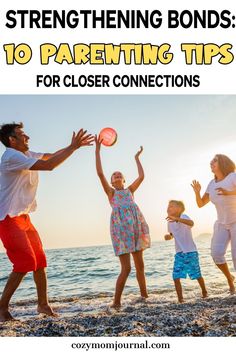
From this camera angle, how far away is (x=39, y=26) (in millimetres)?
6133

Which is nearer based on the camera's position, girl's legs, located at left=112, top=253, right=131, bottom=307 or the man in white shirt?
the man in white shirt

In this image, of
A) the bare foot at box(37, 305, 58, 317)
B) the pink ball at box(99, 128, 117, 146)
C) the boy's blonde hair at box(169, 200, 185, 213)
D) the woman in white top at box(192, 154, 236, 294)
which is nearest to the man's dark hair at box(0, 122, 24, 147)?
the pink ball at box(99, 128, 117, 146)

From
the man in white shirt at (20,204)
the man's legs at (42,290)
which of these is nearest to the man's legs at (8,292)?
the man in white shirt at (20,204)

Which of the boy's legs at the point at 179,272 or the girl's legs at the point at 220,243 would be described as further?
the girl's legs at the point at 220,243

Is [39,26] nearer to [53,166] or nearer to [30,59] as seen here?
[30,59]

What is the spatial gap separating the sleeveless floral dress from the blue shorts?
59 cm

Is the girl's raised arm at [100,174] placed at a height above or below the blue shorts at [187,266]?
above

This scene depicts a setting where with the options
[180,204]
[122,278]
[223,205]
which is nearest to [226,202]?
[223,205]

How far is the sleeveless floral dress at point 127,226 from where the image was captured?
5934 mm

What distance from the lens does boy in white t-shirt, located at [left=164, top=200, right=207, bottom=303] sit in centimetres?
613

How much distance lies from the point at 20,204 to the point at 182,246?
2.71 metres

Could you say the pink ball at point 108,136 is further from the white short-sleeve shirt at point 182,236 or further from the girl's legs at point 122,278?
the girl's legs at point 122,278

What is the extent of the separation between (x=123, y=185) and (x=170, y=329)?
2.76 m

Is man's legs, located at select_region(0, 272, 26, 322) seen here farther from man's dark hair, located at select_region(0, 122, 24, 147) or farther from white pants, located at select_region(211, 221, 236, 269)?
white pants, located at select_region(211, 221, 236, 269)
